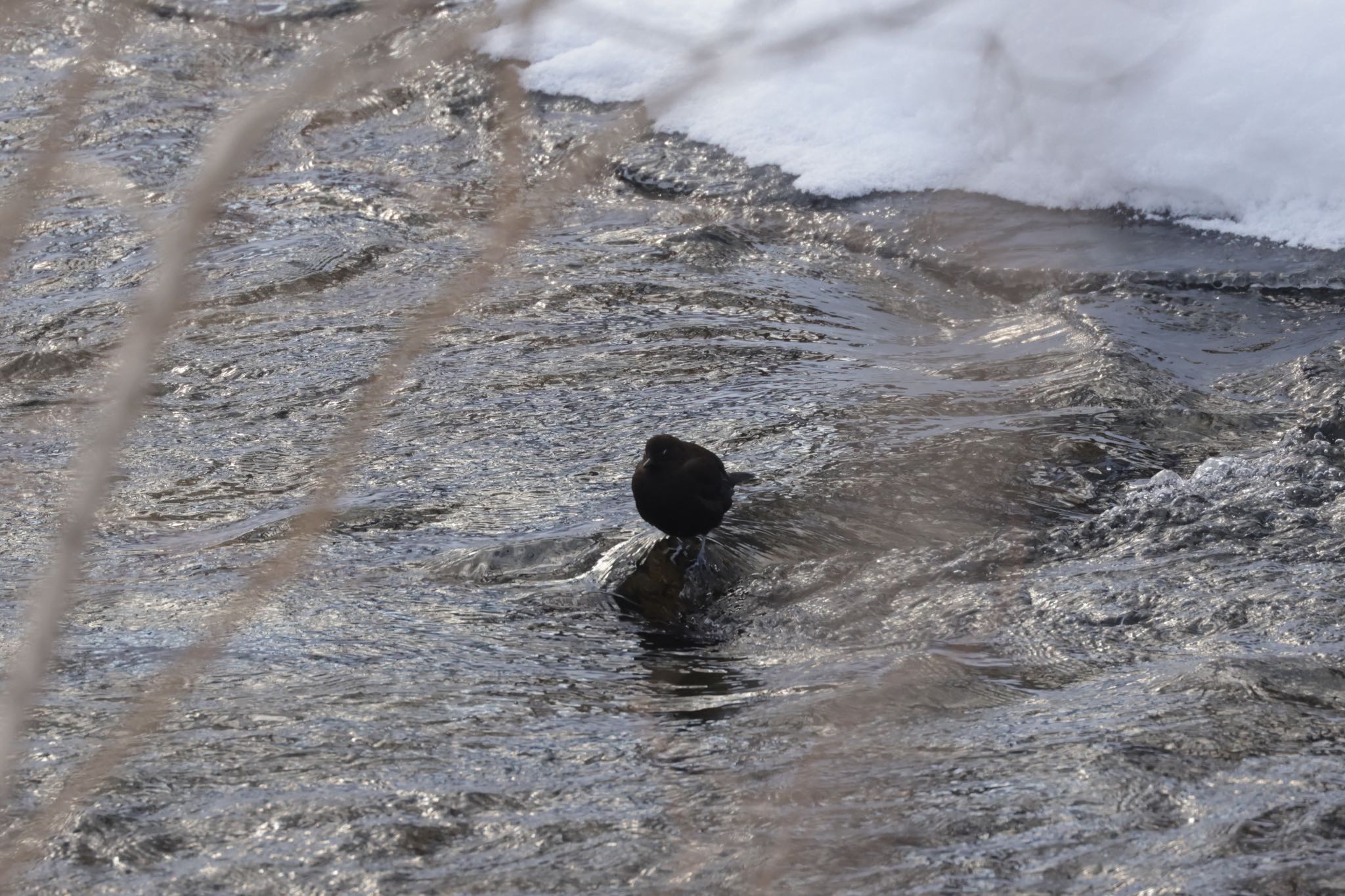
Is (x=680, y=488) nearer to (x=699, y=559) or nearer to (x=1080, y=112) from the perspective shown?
(x=699, y=559)

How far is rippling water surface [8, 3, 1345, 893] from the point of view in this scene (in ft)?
8.30

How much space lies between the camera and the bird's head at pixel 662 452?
396cm

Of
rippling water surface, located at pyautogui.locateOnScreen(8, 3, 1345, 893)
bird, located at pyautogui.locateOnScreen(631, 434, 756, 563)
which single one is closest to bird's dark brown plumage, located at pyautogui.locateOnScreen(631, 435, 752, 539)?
bird, located at pyautogui.locateOnScreen(631, 434, 756, 563)

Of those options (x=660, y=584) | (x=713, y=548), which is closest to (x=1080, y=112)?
(x=713, y=548)

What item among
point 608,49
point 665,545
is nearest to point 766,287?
point 665,545

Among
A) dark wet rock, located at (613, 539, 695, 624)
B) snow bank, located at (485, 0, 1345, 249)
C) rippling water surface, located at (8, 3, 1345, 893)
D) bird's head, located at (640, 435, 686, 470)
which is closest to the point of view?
rippling water surface, located at (8, 3, 1345, 893)

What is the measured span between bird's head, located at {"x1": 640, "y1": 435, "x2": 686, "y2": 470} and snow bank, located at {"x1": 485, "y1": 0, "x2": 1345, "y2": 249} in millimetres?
2199

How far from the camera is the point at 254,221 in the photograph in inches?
298

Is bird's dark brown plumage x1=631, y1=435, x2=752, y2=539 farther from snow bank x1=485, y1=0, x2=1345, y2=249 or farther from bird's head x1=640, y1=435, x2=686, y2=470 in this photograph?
snow bank x1=485, y1=0, x2=1345, y2=249

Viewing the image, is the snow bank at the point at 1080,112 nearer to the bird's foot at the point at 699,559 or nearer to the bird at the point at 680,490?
the bird at the point at 680,490

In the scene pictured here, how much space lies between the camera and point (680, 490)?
12.7ft

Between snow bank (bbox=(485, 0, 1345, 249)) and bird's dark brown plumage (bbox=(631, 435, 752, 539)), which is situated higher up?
snow bank (bbox=(485, 0, 1345, 249))

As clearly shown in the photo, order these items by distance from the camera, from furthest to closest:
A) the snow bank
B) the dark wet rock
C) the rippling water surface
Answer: the snow bank
the dark wet rock
the rippling water surface

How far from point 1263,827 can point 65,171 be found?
7.42ft
